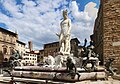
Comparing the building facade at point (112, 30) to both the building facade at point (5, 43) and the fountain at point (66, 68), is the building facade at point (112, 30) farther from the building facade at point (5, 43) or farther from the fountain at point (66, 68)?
the building facade at point (5, 43)

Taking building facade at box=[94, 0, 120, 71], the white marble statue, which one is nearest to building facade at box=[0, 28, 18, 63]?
building facade at box=[94, 0, 120, 71]

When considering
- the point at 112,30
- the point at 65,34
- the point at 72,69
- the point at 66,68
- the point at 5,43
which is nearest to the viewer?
the point at 72,69

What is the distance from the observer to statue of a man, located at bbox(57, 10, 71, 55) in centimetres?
960

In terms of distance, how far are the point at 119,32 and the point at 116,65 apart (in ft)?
6.97

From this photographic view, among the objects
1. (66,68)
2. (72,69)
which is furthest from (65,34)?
(72,69)

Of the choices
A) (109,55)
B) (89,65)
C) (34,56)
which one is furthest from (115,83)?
(34,56)

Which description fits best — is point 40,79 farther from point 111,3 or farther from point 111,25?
point 111,3

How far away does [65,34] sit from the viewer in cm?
978

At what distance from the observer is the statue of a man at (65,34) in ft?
31.5

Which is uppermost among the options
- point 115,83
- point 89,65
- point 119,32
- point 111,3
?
point 111,3

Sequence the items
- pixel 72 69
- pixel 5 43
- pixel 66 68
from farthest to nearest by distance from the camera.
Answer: pixel 5 43
pixel 66 68
pixel 72 69

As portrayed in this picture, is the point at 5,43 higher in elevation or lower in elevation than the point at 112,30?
higher

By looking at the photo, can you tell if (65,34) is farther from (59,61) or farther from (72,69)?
(72,69)

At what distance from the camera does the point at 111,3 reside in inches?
466
